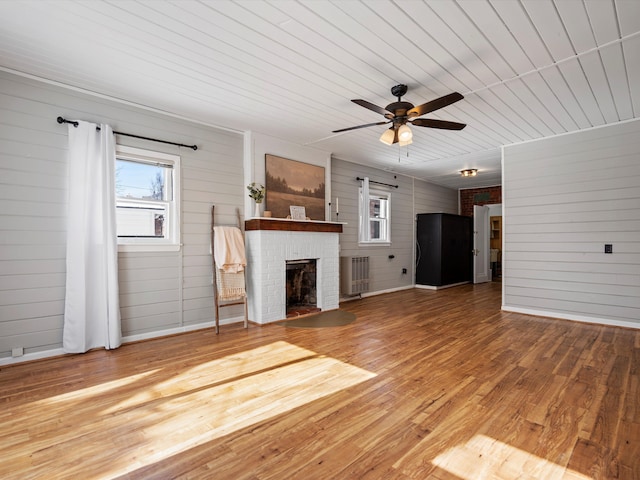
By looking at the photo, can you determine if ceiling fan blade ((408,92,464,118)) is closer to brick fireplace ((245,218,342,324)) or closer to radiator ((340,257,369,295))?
brick fireplace ((245,218,342,324))

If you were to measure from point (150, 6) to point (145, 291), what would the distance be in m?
2.90

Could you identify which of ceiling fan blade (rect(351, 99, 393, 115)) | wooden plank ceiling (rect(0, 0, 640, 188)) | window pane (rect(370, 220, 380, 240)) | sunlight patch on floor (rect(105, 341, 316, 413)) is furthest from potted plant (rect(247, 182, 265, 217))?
window pane (rect(370, 220, 380, 240))

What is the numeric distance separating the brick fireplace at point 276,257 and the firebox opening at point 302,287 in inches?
3.8

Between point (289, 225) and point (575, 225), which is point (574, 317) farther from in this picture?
point (289, 225)

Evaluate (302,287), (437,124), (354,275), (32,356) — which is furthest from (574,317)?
(32,356)

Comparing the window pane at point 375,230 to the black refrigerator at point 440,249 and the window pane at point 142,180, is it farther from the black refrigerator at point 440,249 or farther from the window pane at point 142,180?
the window pane at point 142,180

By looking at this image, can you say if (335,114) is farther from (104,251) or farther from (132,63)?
(104,251)

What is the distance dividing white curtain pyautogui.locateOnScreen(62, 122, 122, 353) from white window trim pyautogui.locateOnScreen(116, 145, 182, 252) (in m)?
0.18

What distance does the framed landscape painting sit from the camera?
4953mm

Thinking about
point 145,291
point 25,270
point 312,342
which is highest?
point 25,270

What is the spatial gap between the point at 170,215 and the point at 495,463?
401cm

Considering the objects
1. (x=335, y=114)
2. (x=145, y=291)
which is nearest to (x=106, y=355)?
(x=145, y=291)

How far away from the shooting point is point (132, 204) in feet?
12.8

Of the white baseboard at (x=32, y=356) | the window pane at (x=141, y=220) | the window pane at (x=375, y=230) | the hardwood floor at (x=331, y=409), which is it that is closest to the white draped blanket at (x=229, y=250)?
the window pane at (x=141, y=220)
